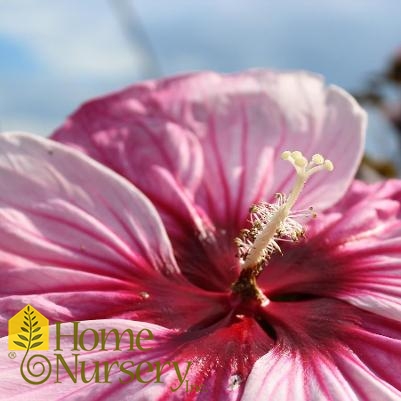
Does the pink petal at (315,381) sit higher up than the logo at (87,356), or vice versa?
the logo at (87,356)

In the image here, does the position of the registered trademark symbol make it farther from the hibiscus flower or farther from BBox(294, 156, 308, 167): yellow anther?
BBox(294, 156, 308, 167): yellow anther

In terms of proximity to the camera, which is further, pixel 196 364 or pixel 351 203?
pixel 351 203

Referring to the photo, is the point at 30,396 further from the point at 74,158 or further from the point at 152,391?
the point at 74,158

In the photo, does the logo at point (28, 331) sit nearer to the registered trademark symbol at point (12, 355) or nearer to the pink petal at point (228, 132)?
the registered trademark symbol at point (12, 355)

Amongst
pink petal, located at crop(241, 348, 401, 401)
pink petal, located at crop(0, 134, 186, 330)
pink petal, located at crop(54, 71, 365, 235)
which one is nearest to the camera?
pink petal, located at crop(241, 348, 401, 401)

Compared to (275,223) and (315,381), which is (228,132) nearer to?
(275,223)

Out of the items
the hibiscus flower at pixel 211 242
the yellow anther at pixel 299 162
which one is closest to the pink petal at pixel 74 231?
the hibiscus flower at pixel 211 242

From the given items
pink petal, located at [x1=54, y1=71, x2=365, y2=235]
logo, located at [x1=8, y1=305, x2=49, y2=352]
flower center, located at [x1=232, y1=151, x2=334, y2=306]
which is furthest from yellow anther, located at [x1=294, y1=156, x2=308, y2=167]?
logo, located at [x1=8, y1=305, x2=49, y2=352]

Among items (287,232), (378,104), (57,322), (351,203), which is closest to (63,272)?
(57,322)
